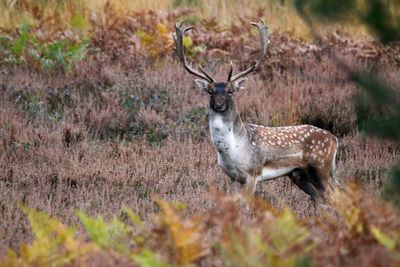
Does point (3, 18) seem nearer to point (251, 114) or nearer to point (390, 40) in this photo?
point (251, 114)

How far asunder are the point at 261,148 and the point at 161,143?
2093 mm

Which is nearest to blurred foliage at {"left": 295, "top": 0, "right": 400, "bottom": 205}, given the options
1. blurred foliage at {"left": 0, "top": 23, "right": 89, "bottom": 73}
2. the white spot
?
the white spot

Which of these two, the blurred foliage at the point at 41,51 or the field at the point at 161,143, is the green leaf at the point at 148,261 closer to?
the field at the point at 161,143

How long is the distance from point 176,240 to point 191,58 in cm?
819

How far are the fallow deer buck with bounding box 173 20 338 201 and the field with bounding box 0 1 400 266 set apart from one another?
0.24m

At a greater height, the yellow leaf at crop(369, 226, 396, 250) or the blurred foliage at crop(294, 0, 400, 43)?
the blurred foliage at crop(294, 0, 400, 43)

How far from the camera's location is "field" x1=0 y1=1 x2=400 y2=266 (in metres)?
4.68

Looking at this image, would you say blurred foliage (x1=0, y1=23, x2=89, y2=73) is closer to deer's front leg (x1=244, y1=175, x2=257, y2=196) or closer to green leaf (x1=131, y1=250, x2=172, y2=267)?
deer's front leg (x1=244, y1=175, x2=257, y2=196)

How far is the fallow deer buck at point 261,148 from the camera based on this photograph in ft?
26.1

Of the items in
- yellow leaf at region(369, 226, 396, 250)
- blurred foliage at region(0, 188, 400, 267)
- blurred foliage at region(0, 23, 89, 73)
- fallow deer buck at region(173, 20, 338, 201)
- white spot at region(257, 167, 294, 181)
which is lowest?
blurred foliage at region(0, 23, 89, 73)

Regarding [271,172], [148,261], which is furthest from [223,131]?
[148,261]

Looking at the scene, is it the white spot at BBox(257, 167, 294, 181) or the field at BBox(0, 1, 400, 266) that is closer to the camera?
the field at BBox(0, 1, 400, 266)

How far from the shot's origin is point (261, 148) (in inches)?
323

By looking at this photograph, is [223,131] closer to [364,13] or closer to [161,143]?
[161,143]
